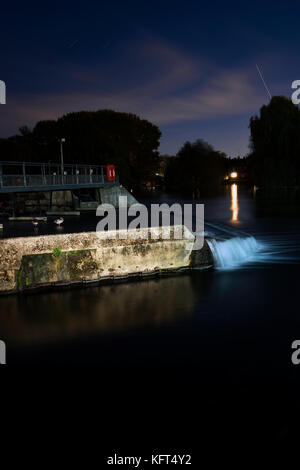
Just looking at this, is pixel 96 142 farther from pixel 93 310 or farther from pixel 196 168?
pixel 93 310

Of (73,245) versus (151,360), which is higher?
(73,245)

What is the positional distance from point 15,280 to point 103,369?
565cm

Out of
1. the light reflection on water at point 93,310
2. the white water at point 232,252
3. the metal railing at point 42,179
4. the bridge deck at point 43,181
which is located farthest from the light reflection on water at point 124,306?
the metal railing at point 42,179

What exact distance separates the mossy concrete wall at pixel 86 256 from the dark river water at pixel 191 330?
0.54 m

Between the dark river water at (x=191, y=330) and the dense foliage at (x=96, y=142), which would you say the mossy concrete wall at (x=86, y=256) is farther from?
the dense foliage at (x=96, y=142)

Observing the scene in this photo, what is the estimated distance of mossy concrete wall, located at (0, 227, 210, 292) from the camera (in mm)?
12750

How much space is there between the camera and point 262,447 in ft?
19.5

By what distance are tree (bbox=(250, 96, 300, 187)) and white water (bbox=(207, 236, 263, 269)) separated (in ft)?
114

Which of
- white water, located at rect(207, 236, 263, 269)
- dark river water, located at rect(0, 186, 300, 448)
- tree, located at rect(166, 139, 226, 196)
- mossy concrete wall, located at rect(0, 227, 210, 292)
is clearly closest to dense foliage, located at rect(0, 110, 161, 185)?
tree, located at rect(166, 139, 226, 196)

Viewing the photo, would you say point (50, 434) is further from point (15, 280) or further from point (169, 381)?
point (15, 280)

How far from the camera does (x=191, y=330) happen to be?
10492 mm

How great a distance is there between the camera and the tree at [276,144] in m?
50.4

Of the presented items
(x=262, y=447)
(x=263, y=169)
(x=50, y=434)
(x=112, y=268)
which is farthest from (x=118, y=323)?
(x=263, y=169)

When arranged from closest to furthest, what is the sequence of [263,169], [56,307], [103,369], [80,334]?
[103,369], [80,334], [56,307], [263,169]
